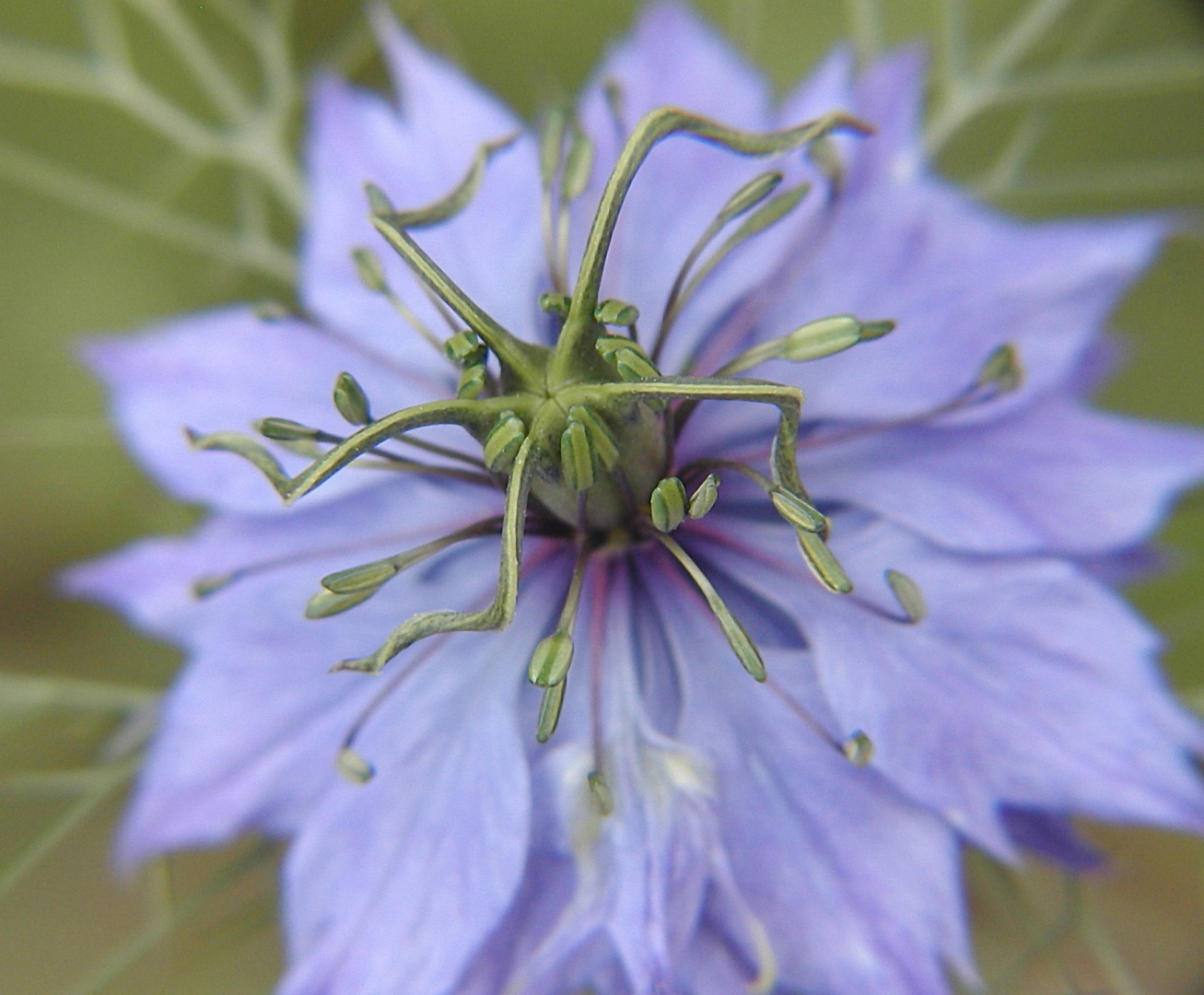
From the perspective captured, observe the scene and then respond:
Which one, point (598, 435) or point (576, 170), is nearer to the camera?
point (598, 435)

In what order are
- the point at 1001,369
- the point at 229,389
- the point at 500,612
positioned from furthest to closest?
the point at 229,389
the point at 1001,369
the point at 500,612

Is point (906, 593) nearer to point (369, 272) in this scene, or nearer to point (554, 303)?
point (554, 303)

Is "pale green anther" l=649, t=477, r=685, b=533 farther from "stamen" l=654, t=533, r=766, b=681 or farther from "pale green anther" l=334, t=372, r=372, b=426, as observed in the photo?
"pale green anther" l=334, t=372, r=372, b=426

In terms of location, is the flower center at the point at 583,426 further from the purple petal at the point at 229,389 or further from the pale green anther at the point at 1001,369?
the purple petal at the point at 229,389

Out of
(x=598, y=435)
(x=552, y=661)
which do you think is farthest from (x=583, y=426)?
(x=552, y=661)

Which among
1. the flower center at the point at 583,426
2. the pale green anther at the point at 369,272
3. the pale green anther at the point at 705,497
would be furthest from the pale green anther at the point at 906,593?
the pale green anther at the point at 369,272

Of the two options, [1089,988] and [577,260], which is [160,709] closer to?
[577,260]
